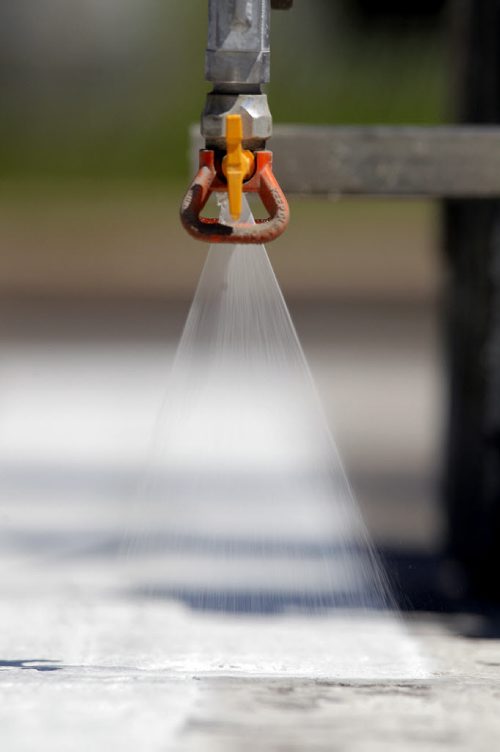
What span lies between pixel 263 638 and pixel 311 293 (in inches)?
308

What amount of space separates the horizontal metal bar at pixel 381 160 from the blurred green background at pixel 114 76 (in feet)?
28.6

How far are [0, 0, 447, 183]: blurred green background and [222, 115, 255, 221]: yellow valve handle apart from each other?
936 cm

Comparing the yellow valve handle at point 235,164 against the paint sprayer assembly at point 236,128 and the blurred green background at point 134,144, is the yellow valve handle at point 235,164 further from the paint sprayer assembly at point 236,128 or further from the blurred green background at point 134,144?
the blurred green background at point 134,144

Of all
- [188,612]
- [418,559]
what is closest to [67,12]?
[418,559]

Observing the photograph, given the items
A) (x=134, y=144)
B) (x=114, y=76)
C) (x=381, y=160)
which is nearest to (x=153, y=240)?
(x=134, y=144)

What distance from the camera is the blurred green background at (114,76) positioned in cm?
1145

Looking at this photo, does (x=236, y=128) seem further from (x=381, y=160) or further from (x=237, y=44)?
(x=381, y=160)

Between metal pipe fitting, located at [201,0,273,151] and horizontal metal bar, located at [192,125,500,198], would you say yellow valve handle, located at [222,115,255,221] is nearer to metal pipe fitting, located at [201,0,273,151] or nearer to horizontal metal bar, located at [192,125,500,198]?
metal pipe fitting, located at [201,0,273,151]

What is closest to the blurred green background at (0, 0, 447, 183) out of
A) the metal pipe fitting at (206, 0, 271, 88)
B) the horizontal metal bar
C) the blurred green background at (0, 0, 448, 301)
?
the blurred green background at (0, 0, 448, 301)

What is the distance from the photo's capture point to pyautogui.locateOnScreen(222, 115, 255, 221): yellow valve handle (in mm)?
1776

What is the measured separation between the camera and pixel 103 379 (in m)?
6.43

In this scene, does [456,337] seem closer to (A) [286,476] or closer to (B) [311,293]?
(A) [286,476]

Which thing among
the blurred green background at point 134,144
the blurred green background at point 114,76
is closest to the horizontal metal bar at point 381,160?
the blurred green background at point 134,144

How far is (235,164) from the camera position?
5.90ft
